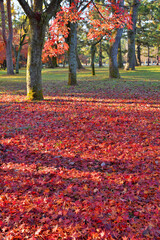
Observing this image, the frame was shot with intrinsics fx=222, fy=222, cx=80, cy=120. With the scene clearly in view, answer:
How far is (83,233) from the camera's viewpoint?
301 cm

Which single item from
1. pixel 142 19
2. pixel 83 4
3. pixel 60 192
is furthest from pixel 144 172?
pixel 142 19

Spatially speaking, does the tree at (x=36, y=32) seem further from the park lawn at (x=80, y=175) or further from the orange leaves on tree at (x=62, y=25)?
the orange leaves on tree at (x=62, y=25)

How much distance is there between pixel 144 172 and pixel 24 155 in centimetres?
284

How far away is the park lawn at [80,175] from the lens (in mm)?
3146

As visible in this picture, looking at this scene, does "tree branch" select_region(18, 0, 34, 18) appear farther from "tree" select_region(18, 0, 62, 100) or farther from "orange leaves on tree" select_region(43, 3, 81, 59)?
"orange leaves on tree" select_region(43, 3, 81, 59)

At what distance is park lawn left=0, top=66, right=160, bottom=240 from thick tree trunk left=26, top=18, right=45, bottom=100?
7.15ft

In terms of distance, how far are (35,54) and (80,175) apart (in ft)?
23.5

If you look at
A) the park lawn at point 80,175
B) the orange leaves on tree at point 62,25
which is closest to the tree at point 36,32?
the park lawn at point 80,175

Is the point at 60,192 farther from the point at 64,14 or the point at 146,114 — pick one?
the point at 64,14

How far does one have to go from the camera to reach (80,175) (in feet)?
14.9

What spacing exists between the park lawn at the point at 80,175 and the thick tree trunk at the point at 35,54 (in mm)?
2180

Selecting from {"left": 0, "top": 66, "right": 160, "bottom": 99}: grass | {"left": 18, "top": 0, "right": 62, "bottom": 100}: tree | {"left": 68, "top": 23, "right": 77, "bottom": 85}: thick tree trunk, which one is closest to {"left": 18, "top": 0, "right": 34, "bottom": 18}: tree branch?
{"left": 18, "top": 0, "right": 62, "bottom": 100}: tree

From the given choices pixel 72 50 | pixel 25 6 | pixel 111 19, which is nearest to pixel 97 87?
pixel 72 50

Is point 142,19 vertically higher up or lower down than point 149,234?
higher up
